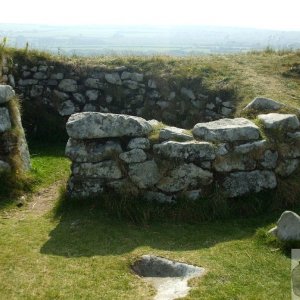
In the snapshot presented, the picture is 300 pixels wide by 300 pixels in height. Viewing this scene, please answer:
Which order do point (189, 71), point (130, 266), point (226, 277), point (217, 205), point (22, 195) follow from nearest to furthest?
point (226, 277), point (130, 266), point (217, 205), point (22, 195), point (189, 71)

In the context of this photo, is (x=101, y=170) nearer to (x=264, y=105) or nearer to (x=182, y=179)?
(x=182, y=179)

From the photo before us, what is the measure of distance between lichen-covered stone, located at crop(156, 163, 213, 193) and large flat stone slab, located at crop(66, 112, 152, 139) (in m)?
0.95

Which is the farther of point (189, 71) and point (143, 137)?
point (189, 71)

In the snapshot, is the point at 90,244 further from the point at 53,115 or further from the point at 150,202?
the point at 53,115

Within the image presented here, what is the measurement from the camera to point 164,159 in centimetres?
839

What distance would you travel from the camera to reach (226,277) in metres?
5.99

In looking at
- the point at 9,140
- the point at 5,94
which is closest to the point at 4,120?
the point at 9,140

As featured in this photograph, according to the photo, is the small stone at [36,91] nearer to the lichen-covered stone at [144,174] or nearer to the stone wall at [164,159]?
the stone wall at [164,159]

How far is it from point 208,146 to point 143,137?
1205 millimetres

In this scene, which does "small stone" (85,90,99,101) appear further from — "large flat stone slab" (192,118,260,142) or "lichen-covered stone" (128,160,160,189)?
"lichen-covered stone" (128,160,160,189)

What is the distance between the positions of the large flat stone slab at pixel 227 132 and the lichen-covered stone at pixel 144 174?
1116mm

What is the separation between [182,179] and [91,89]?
6971mm

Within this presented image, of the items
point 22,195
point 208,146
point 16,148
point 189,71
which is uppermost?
point 189,71

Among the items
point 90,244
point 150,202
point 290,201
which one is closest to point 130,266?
point 90,244
